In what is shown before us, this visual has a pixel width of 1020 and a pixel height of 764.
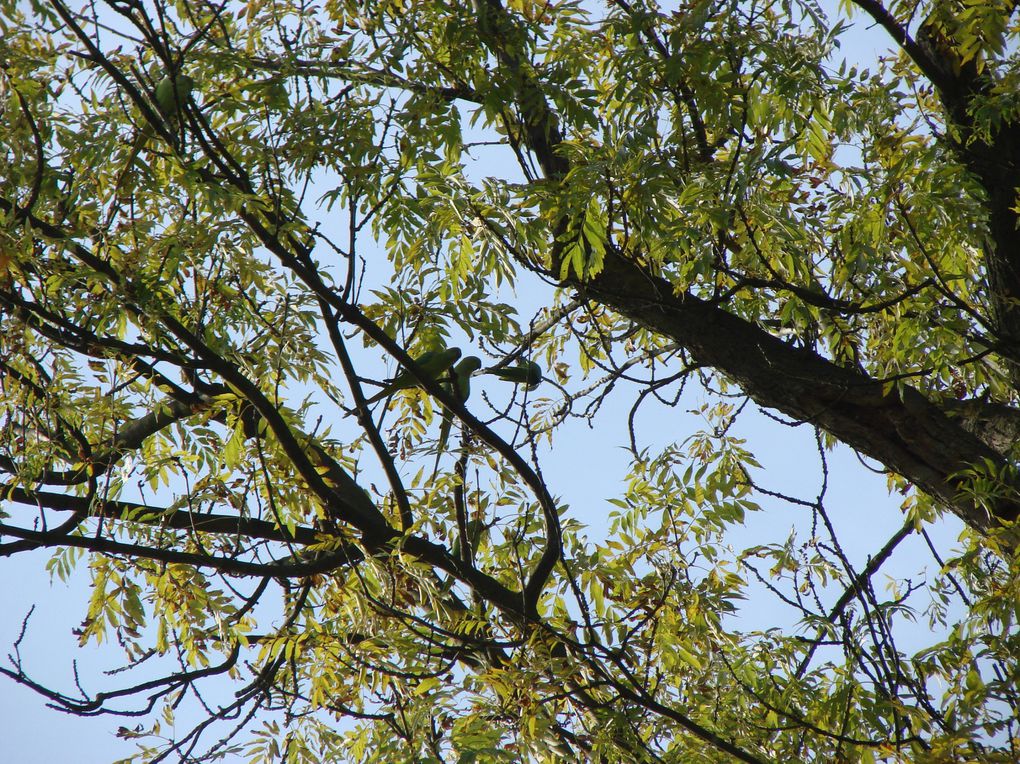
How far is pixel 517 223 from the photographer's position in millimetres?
3154

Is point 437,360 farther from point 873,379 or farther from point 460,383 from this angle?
point 873,379

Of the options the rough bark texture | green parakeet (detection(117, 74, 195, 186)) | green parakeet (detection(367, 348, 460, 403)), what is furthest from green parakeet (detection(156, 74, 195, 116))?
green parakeet (detection(367, 348, 460, 403))

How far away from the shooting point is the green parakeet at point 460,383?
391 cm

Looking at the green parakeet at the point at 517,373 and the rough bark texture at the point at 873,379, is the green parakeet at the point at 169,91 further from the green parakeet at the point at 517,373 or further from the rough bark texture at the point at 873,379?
the green parakeet at the point at 517,373

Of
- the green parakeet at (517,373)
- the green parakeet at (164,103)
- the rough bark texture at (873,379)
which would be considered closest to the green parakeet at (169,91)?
the green parakeet at (164,103)

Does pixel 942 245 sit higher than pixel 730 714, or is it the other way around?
pixel 942 245

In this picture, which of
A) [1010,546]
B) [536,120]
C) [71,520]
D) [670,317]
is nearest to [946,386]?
[1010,546]

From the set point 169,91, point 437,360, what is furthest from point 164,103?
point 437,360

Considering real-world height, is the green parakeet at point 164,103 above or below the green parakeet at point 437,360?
above

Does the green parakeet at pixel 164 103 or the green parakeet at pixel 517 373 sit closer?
the green parakeet at pixel 164 103

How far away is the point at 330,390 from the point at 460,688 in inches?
57.9

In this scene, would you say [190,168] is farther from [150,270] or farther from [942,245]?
[942,245]


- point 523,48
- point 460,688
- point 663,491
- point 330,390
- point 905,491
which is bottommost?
point 460,688

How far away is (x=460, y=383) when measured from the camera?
4152 millimetres
